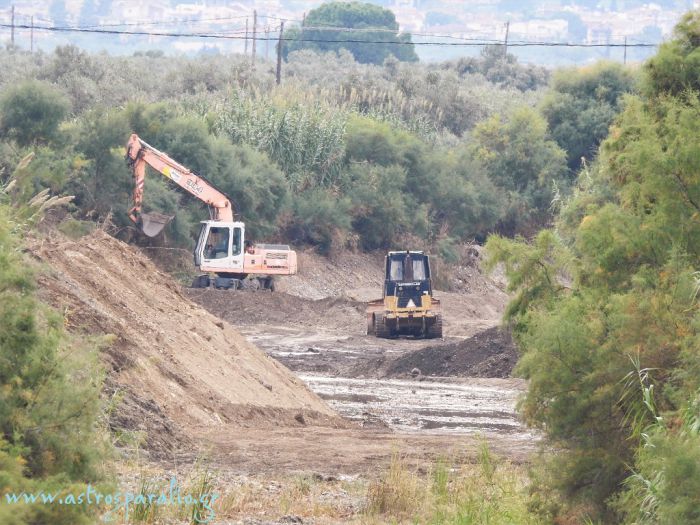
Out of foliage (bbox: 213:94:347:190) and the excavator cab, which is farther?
foliage (bbox: 213:94:347:190)

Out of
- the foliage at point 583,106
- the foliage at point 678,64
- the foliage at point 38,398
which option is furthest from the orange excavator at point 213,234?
the foliage at point 38,398

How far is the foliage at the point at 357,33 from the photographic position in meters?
134

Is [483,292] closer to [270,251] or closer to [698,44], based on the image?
[270,251]

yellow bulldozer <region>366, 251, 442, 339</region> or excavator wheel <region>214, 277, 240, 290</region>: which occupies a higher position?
yellow bulldozer <region>366, 251, 442, 339</region>

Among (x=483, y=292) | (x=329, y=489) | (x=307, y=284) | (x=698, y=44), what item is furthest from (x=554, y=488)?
(x=483, y=292)

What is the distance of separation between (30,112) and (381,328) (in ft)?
46.9

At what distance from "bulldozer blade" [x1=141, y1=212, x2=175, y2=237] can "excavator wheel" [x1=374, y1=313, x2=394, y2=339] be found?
7.62 metres

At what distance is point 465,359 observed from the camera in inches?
1273

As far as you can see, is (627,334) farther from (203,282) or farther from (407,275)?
(203,282)

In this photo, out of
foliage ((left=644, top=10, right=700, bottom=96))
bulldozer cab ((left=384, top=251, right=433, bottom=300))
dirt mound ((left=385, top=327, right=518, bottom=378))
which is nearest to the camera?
foliage ((left=644, top=10, right=700, bottom=96))

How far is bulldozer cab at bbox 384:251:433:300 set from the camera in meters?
37.1

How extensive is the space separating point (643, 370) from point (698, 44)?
4.32 meters

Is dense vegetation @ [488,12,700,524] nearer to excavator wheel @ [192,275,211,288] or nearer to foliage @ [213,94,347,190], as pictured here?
excavator wheel @ [192,275,211,288]

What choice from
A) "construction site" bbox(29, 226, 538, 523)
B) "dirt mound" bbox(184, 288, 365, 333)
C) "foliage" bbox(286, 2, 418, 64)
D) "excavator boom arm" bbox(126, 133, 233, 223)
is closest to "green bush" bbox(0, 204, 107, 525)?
"construction site" bbox(29, 226, 538, 523)
